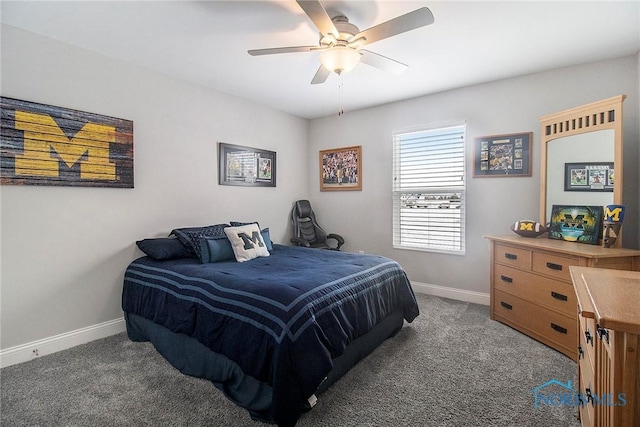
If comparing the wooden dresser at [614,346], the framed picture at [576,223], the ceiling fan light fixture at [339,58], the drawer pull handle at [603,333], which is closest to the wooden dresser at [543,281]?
the framed picture at [576,223]

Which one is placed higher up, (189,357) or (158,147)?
(158,147)

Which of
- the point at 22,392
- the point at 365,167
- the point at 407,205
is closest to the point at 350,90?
the point at 365,167

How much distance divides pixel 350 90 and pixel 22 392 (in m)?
3.92

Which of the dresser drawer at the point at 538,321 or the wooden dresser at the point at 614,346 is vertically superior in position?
the wooden dresser at the point at 614,346

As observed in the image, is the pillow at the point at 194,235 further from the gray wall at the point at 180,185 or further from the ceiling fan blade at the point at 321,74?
the ceiling fan blade at the point at 321,74

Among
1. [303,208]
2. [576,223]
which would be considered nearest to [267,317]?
[576,223]

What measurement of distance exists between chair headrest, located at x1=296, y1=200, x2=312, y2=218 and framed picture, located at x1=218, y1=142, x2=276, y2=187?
1.71 feet

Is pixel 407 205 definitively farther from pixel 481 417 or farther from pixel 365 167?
pixel 481 417

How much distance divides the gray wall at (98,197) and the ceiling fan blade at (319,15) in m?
2.06

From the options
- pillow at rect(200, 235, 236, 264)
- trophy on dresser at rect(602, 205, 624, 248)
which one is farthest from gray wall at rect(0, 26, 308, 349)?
trophy on dresser at rect(602, 205, 624, 248)

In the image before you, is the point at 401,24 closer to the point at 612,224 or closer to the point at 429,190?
the point at 612,224

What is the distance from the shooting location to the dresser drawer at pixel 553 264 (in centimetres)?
236

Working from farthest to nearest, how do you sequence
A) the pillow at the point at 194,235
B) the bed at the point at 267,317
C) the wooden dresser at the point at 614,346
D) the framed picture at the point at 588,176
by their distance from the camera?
the pillow at the point at 194,235 → the framed picture at the point at 588,176 → the bed at the point at 267,317 → the wooden dresser at the point at 614,346

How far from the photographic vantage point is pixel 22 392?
1.96 meters
